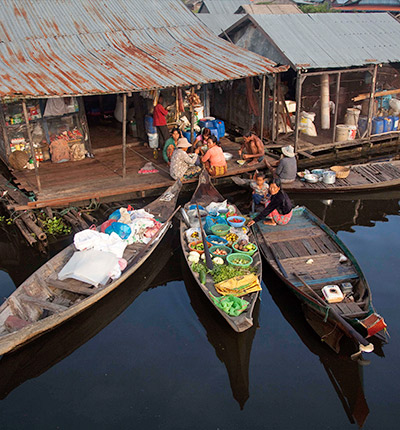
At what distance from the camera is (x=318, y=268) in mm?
7844

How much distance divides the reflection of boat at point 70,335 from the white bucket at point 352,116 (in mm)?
9360

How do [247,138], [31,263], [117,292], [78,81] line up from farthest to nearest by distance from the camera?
[247,138] < [78,81] < [31,263] < [117,292]

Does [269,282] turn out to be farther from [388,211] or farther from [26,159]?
[26,159]

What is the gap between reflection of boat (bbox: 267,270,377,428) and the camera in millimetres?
5959

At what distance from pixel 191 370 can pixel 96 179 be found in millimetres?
6511

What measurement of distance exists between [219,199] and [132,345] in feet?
15.5

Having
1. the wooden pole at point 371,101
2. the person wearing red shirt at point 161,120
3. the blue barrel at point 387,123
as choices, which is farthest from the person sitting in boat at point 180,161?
the blue barrel at point 387,123

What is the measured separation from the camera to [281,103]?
14.3 meters

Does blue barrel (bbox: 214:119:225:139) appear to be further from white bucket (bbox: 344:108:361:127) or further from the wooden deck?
white bucket (bbox: 344:108:361:127)

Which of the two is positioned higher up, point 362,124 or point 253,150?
point 362,124

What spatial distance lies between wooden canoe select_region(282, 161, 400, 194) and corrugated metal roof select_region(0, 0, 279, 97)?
3.45m

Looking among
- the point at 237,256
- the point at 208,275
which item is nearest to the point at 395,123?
the point at 237,256

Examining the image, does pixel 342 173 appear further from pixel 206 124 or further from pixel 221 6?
pixel 221 6

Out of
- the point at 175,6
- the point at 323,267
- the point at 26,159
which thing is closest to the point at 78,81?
the point at 26,159
